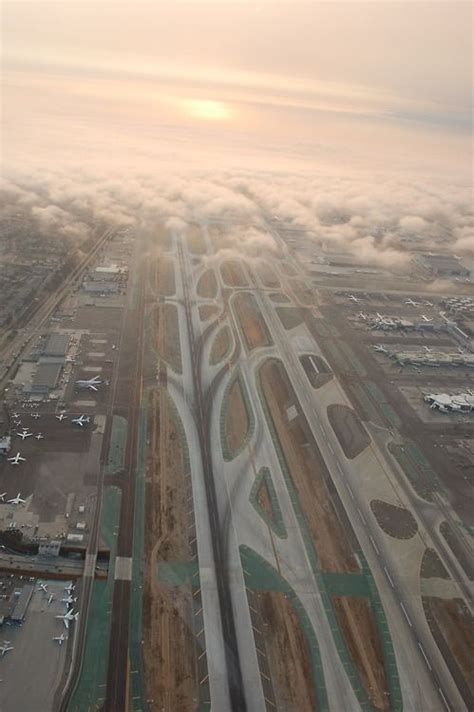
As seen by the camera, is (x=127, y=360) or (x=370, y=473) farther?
(x=127, y=360)

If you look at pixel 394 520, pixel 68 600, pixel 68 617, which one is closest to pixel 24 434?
pixel 68 600

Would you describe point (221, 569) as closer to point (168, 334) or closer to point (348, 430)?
point (348, 430)

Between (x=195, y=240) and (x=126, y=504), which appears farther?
(x=195, y=240)

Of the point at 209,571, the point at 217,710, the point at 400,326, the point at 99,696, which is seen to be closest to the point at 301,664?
the point at 217,710

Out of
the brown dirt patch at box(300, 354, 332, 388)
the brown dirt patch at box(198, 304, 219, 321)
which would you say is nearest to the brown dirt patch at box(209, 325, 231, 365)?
the brown dirt patch at box(198, 304, 219, 321)

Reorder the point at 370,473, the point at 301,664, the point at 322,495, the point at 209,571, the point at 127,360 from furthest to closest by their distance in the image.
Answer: the point at 127,360, the point at 370,473, the point at 322,495, the point at 209,571, the point at 301,664

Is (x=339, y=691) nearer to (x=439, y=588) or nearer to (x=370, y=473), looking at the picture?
(x=439, y=588)
